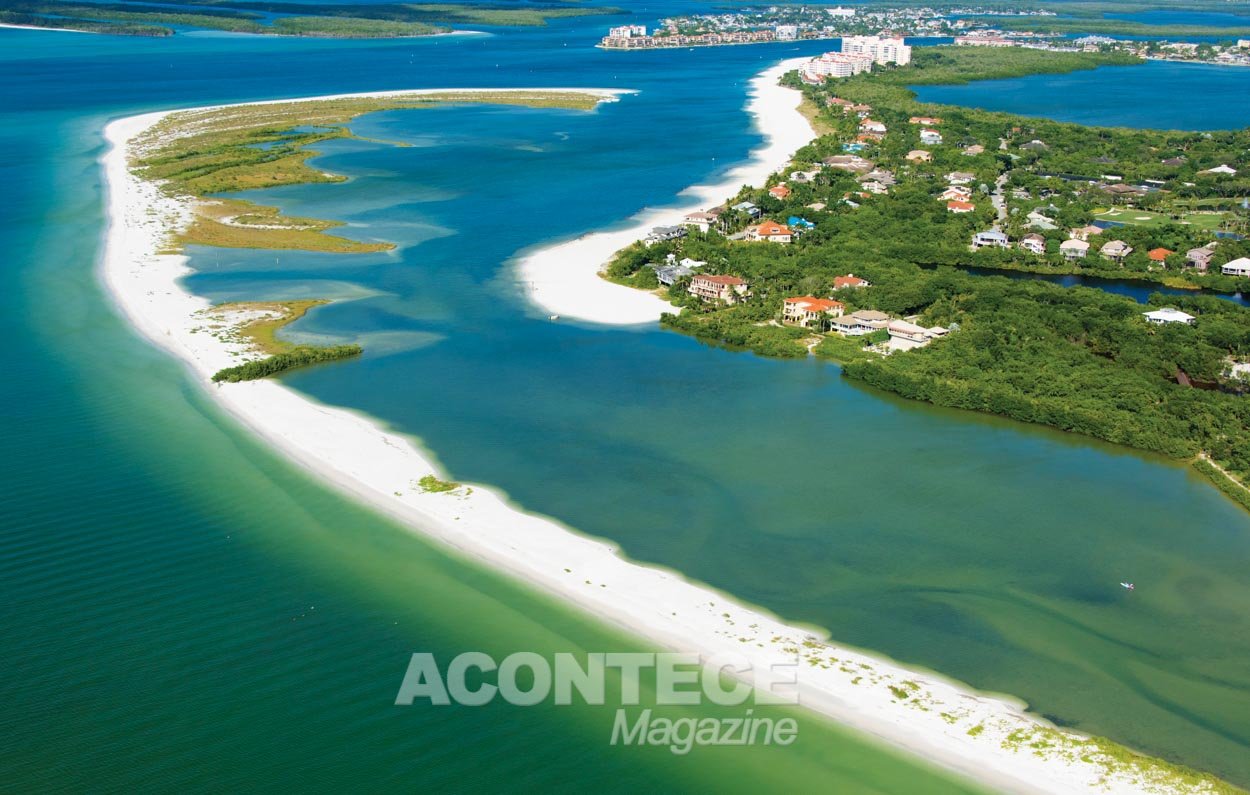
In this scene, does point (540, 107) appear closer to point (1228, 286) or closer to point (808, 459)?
point (1228, 286)

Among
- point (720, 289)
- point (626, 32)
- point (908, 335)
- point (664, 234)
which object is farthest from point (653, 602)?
point (626, 32)

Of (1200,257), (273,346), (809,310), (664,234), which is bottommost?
(1200,257)

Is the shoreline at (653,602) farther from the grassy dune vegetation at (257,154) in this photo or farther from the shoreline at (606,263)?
the grassy dune vegetation at (257,154)

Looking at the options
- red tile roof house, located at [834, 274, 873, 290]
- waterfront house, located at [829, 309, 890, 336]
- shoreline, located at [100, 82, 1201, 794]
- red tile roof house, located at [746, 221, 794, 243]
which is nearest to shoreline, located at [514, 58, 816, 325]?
red tile roof house, located at [746, 221, 794, 243]

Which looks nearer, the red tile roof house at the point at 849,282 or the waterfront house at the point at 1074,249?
the red tile roof house at the point at 849,282

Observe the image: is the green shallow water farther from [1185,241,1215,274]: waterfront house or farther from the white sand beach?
the white sand beach

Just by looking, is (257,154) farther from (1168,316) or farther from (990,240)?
(1168,316)

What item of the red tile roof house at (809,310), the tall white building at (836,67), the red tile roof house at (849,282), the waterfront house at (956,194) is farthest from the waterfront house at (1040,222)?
the tall white building at (836,67)
